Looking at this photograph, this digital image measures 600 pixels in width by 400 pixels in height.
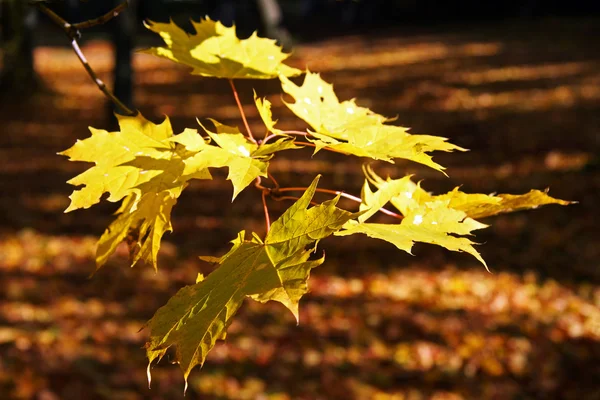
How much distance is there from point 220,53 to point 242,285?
1.90ft

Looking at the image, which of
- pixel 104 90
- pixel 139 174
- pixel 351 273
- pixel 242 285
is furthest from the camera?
pixel 351 273

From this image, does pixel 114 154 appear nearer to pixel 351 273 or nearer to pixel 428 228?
pixel 428 228

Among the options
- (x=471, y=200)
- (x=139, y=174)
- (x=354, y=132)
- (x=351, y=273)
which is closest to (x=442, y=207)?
(x=471, y=200)

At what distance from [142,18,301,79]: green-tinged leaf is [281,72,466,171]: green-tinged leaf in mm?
67

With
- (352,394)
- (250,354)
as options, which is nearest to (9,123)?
(250,354)

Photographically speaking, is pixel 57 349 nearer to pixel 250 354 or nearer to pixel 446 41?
pixel 250 354

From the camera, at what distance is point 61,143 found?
9477 mm

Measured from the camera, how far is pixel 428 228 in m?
0.97

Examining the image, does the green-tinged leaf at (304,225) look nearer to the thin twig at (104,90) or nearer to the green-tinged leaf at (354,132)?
the green-tinged leaf at (354,132)

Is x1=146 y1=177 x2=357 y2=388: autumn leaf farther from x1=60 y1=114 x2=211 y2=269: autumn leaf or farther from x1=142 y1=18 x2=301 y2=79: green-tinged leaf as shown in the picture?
x1=142 y1=18 x2=301 y2=79: green-tinged leaf

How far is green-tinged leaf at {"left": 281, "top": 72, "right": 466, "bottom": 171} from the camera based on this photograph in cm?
93

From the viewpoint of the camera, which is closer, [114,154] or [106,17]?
[114,154]

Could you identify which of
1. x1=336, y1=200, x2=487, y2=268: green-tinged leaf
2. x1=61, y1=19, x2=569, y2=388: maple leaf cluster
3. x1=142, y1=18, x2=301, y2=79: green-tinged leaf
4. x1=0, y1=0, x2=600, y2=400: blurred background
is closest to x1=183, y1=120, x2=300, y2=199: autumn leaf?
x1=61, y1=19, x2=569, y2=388: maple leaf cluster

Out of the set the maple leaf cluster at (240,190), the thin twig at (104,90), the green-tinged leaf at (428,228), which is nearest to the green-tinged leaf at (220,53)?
the maple leaf cluster at (240,190)
